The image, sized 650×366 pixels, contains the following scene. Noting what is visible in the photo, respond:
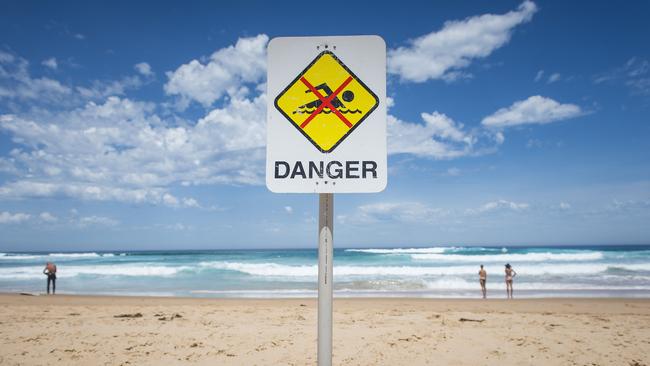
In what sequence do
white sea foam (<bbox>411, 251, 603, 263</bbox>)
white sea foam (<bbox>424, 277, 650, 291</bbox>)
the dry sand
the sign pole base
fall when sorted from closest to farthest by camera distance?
the sign pole base, the dry sand, white sea foam (<bbox>424, 277, 650, 291</bbox>), white sea foam (<bbox>411, 251, 603, 263</bbox>)

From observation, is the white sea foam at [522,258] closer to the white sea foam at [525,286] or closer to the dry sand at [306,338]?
the white sea foam at [525,286]

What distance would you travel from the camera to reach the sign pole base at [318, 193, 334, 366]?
1756 millimetres

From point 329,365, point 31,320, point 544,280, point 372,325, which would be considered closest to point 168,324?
point 31,320

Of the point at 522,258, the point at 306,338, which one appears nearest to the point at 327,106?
the point at 306,338

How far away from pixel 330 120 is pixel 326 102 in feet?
0.27

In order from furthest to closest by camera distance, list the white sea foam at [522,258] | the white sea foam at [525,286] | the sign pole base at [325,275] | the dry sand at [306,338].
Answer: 1. the white sea foam at [522,258]
2. the white sea foam at [525,286]
3. the dry sand at [306,338]
4. the sign pole base at [325,275]

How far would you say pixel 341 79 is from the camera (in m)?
1.81

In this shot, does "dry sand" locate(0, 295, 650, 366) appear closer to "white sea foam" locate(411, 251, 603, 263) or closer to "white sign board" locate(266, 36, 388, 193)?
"white sign board" locate(266, 36, 388, 193)

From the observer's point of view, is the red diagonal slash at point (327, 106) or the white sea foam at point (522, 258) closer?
the red diagonal slash at point (327, 106)

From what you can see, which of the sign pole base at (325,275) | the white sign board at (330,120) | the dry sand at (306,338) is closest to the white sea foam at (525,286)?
the dry sand at (306,338)

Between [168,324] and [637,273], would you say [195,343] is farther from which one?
[637,273]

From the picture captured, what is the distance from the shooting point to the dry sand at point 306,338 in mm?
6312

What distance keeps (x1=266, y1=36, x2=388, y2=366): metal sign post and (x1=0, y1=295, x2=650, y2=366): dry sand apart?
4.95 metres

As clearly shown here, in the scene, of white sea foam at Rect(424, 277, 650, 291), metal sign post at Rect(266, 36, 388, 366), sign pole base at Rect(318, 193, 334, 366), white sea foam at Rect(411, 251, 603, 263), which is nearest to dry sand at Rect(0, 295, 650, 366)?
sign pole base at Rect(318, 193, 334, 366)
